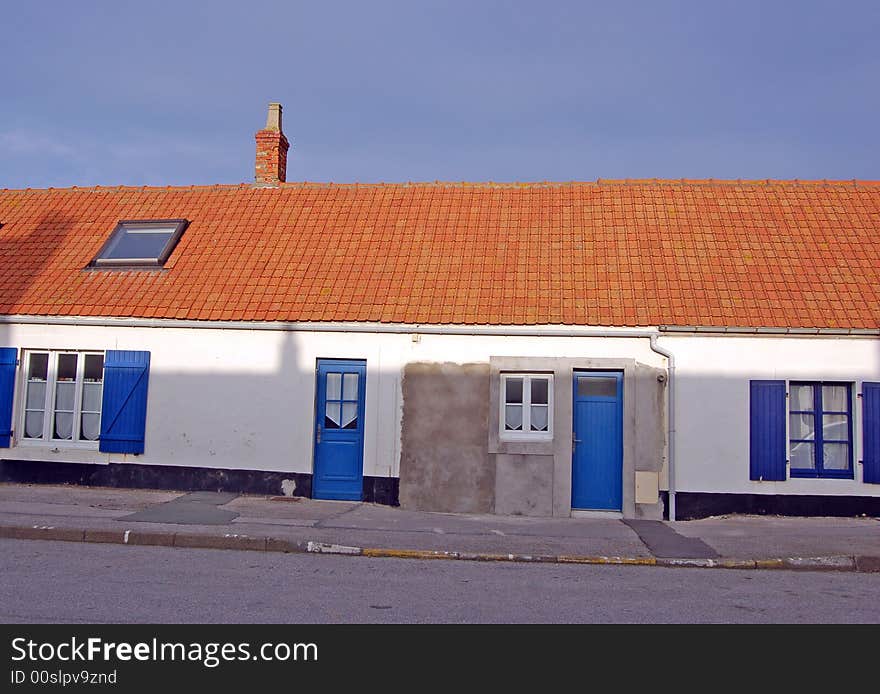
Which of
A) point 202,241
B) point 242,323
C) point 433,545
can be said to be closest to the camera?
point 433,545

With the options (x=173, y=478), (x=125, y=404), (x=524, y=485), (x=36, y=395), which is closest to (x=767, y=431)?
(x=524, y=485)

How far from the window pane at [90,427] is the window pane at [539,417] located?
7.30 meters

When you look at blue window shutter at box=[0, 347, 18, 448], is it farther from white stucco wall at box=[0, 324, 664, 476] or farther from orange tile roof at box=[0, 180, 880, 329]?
orange tile roof at box=[0, 180, 880, 329]

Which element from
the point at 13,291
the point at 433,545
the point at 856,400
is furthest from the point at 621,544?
the point at 13,291

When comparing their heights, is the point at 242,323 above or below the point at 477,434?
above

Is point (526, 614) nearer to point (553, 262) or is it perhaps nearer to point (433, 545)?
point (433, 545)

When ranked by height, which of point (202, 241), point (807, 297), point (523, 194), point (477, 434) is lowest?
point (477, 434)

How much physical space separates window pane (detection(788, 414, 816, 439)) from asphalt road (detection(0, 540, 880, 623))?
11.5 feet

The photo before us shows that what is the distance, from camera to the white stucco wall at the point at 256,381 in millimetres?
12859

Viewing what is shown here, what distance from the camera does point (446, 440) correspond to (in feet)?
41.7

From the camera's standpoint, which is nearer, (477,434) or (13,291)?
(477,434)

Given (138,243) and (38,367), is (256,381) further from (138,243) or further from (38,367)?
(138,243)
